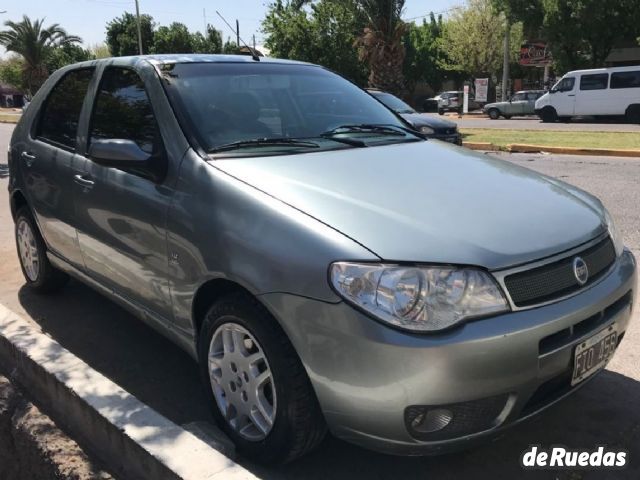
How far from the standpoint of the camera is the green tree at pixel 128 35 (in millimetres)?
55125

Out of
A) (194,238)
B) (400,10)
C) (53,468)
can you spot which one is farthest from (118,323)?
(400,10)

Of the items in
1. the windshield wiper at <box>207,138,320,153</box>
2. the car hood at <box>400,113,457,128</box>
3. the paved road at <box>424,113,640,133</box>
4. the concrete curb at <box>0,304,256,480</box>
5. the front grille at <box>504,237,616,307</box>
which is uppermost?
the windshield wiper at <box>207,138,320,153</box>

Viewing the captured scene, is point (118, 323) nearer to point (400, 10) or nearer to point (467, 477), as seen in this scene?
point (467, 477)

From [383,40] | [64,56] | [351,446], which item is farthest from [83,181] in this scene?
[64,56]

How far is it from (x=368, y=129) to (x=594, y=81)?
74.9 ft

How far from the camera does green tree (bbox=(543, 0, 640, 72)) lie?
29.5 m

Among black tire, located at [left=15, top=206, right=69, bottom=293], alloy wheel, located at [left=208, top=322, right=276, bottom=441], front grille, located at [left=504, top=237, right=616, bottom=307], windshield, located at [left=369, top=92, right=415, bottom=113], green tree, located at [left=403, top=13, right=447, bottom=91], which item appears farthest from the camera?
green tree, located at [left=403, top=13, right=447, bottom=91]

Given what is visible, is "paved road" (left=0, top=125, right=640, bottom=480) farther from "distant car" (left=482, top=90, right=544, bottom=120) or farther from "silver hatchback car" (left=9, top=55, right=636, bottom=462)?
"distant car" (left=482, top=90, right=544, bottom=120)

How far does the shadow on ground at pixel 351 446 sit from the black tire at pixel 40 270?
36 cm

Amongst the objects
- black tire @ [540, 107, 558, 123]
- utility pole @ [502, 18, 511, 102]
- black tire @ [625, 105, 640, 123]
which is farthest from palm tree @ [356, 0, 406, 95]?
utility pole @ [502, 18, 511, 102]

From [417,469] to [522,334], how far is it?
84cm

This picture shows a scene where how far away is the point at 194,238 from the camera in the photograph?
8.66ft

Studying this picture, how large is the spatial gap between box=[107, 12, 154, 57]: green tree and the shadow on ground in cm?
5560

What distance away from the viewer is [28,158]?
4.34 m
